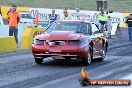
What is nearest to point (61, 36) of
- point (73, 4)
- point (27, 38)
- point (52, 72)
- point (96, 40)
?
point (52, 72)

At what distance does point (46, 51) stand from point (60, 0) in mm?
44029

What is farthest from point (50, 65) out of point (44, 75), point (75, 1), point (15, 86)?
point (75, 1)

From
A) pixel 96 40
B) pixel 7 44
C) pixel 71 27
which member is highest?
pixel 71 27

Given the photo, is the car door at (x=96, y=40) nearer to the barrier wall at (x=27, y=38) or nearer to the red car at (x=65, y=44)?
the red car at (x=65, y=44)

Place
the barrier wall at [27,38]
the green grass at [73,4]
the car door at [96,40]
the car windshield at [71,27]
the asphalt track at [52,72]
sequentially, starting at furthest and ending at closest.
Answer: the green grass at [73,4]
the barrier wall at [27,38]
the car door at [96,40]
the car windshield at [71,27]
the asphalt track at [52,72]

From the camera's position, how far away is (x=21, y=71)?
1337 centimetres

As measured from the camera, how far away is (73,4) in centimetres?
5691

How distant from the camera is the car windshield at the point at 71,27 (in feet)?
52.0

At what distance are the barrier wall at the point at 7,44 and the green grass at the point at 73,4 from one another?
113 feet

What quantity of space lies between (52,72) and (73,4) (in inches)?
1731

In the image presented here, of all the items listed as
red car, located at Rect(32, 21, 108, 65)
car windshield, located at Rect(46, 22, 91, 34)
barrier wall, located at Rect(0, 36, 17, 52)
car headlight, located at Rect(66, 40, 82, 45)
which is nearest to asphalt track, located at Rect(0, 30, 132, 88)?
red car, located at Rect(32, 21, 108, 65)

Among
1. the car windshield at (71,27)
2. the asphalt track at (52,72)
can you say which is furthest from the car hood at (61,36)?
the asphalt track at (52,72)

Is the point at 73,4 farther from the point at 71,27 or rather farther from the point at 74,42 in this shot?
the point at 74,42

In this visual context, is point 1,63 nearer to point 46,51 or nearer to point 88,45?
point 46,51
